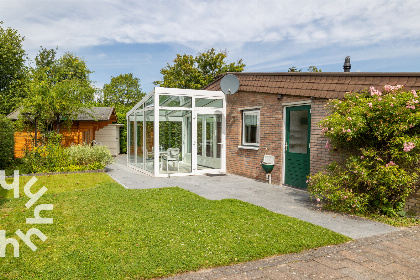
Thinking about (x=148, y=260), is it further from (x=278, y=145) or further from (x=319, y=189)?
(x=278, y=145)

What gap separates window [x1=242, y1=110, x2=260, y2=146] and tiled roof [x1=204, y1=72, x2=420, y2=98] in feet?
2.89

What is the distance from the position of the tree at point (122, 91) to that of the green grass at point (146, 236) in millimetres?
43659

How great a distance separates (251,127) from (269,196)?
366cm

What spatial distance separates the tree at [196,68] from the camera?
29797 mm

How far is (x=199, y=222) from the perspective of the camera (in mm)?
5562

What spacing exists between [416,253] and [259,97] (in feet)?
23.7

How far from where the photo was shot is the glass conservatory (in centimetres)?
1144

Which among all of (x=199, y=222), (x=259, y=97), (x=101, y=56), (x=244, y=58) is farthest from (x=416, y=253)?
(x=101, y=56)

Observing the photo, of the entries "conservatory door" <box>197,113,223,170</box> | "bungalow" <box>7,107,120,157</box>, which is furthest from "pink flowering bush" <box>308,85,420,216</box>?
"bungalow" <box>7,107,120,157</box>

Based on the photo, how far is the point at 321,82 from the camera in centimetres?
836

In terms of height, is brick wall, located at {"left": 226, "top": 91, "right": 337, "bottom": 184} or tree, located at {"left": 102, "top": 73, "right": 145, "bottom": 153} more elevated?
tree, located at {"left": 102, "top": 73, "right": 145, "bottom": 153}

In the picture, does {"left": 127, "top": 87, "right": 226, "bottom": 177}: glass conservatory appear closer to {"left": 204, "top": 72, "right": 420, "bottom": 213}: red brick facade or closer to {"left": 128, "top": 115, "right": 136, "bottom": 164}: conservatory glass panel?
{"left": 204, "top": 72, "right": 420, "bottom": 213}: red brick facade

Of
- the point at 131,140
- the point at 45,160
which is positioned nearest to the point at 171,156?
the point at 131,140

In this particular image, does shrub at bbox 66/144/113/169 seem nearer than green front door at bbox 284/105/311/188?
No
